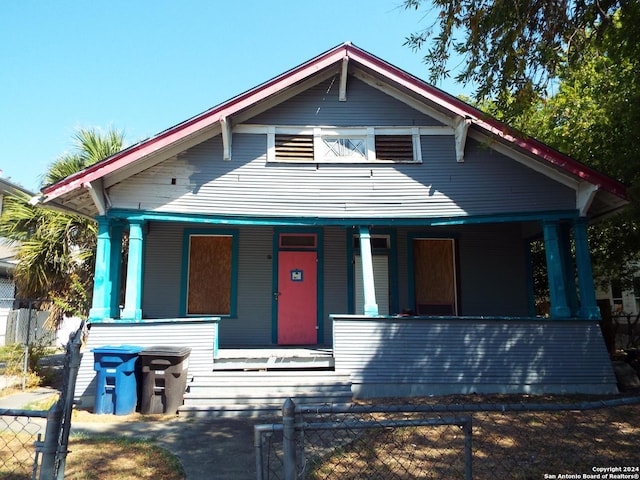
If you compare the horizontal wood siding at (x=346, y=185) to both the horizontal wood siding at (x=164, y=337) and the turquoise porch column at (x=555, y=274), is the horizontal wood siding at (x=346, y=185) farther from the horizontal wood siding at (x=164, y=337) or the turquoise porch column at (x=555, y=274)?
the horizontal wood siding at (x=164, y=337)

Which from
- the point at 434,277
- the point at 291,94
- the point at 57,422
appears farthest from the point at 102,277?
the point at 434,277

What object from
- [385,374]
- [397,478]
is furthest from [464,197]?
[397,478]

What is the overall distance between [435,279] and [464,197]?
2396 mm

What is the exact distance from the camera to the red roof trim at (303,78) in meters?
8.45

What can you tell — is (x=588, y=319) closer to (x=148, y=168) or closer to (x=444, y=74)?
(x=444, y=74)

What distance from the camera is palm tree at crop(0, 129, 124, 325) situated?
11.6 m

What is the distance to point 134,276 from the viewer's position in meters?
8.60

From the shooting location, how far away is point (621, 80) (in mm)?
9422

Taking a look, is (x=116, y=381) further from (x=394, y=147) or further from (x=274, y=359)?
(x=394, y=147)

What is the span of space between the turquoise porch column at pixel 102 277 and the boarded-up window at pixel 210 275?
2046mm

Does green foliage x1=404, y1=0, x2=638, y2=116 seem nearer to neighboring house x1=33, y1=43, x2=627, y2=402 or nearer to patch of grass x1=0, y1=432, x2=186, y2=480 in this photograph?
neighboring house x1=33, y1=43, x2=627, y2=402

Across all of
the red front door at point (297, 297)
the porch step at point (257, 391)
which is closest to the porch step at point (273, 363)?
the porch step at point (257, 391)

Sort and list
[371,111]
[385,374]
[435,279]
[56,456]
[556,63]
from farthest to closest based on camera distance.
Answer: [435,279] → [371,111] → [385,374] → [556,63] → [56,456]

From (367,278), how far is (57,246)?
846 centimetres
